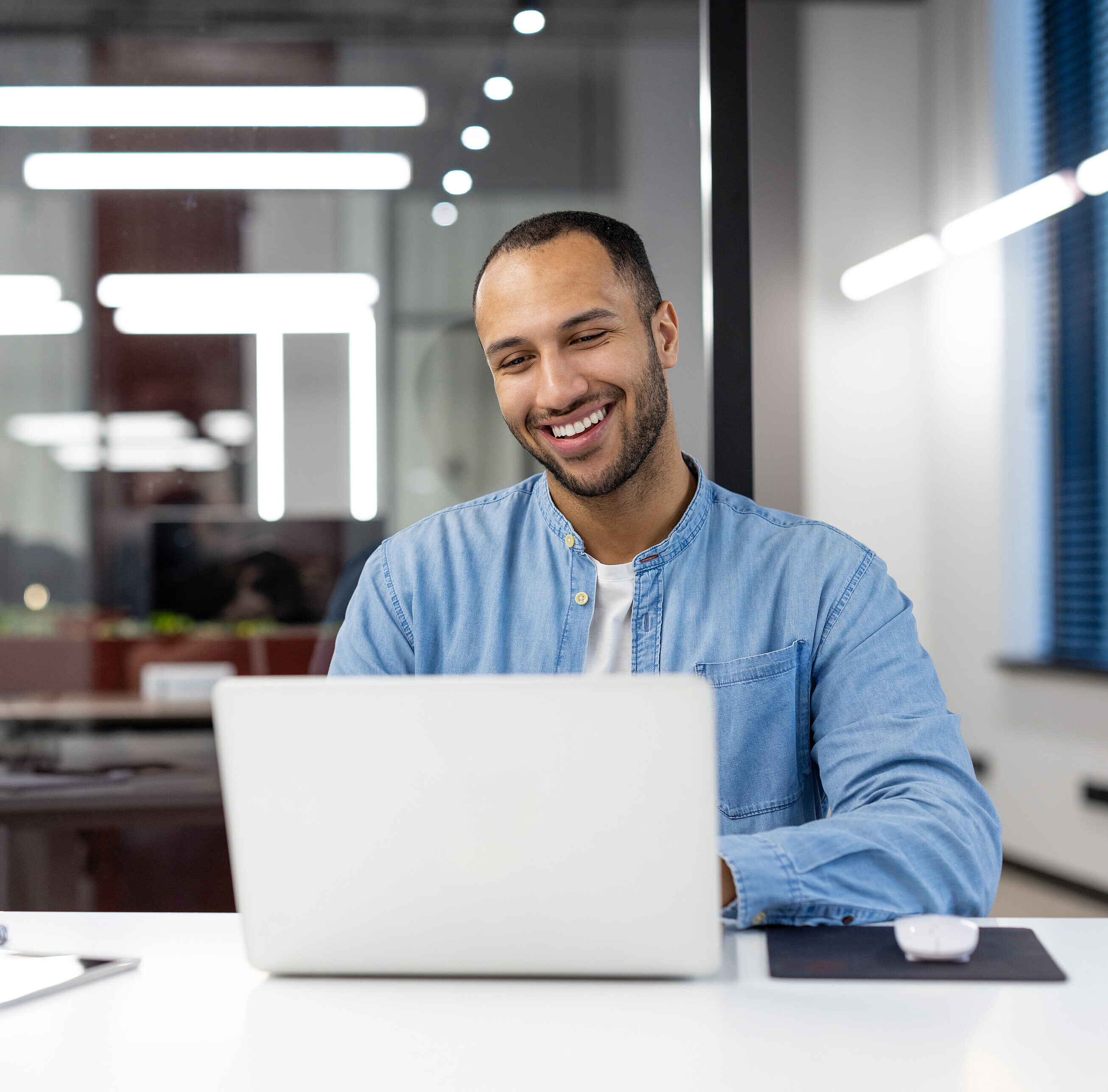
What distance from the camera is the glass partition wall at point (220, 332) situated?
88.7 inches

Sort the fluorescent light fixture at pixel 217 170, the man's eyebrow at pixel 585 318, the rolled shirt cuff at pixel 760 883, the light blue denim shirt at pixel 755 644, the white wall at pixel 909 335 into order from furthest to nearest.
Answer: the white wall at pixel 909 335, the fluorescent light fixture at pixel 217 170, the man's eyebrow at pixel 585 318, the light blue denim shirt at pixel 755 644, the rolled shirt cuff at pixel 760 883

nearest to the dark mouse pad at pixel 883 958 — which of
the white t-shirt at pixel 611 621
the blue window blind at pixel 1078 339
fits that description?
the white t-shirt at pixel 611 621

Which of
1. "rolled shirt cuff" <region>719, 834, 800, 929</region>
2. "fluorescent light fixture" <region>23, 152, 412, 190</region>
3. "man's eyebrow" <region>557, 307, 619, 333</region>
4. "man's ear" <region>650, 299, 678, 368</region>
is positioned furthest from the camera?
"fluorescent light fixture" <region>23, 152, 412, 190</region>

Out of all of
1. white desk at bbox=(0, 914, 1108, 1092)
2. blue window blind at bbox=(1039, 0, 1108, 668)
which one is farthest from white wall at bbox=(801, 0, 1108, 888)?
white desk at bbox=(0, 914, 1108, 1092)

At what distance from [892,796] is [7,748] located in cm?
192

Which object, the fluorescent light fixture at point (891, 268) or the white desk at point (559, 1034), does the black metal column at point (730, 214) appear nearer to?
the white desk at point (559, 1034)

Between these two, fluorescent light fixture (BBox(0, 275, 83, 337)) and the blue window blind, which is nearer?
fluorescent light fixture (BBox(0, 275, 83, 337))

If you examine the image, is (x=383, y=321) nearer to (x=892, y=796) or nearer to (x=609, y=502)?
(x=609, y=502)

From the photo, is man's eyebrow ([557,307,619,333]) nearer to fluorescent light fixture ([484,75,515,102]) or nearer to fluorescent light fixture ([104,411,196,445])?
fluorescent light fixture ([484,75,515,102])

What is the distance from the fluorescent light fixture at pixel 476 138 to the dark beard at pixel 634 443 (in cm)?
89

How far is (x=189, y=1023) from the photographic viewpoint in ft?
2.56

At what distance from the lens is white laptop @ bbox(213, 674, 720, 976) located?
78cm

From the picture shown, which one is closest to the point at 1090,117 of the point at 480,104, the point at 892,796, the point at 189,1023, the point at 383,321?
the point at 480,104

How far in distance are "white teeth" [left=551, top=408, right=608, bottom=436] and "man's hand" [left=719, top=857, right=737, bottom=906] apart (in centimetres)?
74
